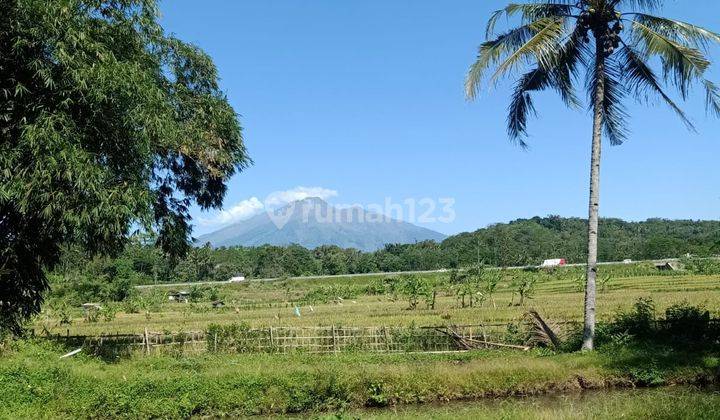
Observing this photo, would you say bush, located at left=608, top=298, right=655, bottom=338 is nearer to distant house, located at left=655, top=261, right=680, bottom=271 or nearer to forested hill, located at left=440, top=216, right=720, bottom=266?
distant house, located at left=655, top=261, right=680, bottom=271

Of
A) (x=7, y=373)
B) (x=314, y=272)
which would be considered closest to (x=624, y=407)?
(x=7, y=373)

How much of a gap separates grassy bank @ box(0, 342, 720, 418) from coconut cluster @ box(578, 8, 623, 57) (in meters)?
8.78

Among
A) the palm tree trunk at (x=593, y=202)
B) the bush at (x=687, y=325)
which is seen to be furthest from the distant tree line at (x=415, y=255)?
the palm tree trunk at (x=593, y=202)

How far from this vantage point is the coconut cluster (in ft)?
55.3

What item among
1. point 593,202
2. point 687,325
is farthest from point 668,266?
point 593,202

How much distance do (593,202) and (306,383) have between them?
31.2 feet

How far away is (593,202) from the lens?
1711 centimetres

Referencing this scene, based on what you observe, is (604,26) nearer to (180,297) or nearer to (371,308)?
(371,308)

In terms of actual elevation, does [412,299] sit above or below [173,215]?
below

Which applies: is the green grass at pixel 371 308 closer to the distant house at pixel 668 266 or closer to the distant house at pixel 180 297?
the distant house at pixel 180 297

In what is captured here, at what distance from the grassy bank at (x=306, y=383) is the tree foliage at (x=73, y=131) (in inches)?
128

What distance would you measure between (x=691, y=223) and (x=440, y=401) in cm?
18149

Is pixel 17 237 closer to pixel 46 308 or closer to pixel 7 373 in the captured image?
pixel 7 373

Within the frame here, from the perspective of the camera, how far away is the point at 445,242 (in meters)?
Result: 149
